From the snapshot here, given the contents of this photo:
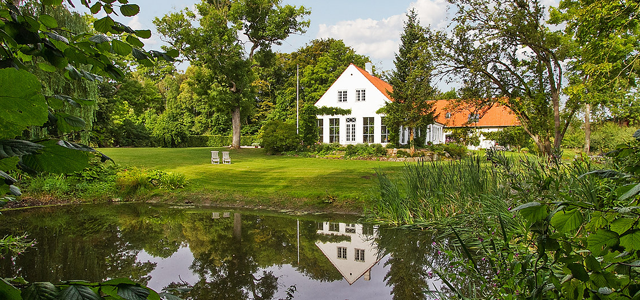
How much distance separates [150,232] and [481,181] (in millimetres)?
6008

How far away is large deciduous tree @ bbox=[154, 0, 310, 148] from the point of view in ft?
77.4

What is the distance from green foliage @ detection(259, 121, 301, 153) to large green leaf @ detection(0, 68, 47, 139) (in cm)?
2270

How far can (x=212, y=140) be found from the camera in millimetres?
36344

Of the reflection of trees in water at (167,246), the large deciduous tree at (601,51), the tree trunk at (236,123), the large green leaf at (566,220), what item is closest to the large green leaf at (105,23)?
the large green leaf at (566,220)

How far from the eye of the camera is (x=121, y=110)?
27953 millimetres

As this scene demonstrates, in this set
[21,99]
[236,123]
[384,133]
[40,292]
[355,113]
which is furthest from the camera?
[355,113]

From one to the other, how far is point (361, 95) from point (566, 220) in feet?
84.8

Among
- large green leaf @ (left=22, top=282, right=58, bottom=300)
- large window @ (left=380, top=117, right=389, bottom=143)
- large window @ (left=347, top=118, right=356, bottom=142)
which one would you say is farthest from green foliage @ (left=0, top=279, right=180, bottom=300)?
large window @ (left=347, top=118, right=356, bottom=142)

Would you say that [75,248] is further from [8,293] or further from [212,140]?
[212,140]

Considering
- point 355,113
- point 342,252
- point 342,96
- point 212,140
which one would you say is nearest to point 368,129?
point 355,113

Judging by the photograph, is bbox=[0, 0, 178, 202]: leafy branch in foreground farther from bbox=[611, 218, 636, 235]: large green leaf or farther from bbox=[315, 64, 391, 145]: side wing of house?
bbox=[315, 64, 391, 145]: side wing of house

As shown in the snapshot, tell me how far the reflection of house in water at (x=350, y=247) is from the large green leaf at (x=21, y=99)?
433 centimetres

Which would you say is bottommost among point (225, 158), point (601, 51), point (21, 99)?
point (225, 158)

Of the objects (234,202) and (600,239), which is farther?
(234,202)
